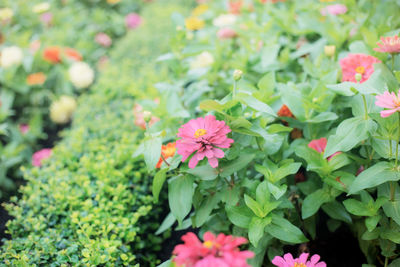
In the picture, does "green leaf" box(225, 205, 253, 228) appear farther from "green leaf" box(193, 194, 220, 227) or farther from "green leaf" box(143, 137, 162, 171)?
"green leaf" box(143, 137, 162, 171)

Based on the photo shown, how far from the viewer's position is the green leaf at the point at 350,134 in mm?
1053

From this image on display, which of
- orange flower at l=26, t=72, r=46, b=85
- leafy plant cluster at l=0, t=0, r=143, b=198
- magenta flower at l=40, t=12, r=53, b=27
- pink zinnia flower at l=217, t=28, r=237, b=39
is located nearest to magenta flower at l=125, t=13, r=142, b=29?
leafy plant cluster at l=0, t=0, r=143, b=198

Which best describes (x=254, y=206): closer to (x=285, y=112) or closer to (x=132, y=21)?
(x=285, y=112)

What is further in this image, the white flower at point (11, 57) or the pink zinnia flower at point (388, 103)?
the white flower at point (11, 57)

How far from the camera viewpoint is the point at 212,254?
28.0 inches

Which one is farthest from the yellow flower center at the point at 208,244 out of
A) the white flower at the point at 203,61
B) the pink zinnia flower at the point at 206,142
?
the white flower at the point at 203,61

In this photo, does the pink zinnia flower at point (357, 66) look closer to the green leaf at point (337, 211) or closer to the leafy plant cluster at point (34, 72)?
Answer: the green leaf at point (337, 211)

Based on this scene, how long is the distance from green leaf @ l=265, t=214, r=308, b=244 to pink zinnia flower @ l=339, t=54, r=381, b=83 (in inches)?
21.5

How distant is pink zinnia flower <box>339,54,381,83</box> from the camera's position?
1.24 metres

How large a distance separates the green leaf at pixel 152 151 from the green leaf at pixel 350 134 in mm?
502

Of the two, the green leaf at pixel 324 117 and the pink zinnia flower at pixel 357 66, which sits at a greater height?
the pink zinnia flower at pixel 357 66

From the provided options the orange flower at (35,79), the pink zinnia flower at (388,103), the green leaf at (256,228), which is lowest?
the orange flower at (35,79)

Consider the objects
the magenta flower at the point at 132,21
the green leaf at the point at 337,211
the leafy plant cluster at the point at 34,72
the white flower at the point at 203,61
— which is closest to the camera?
the green leaf at the point at 337,211

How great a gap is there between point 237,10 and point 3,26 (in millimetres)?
1910
